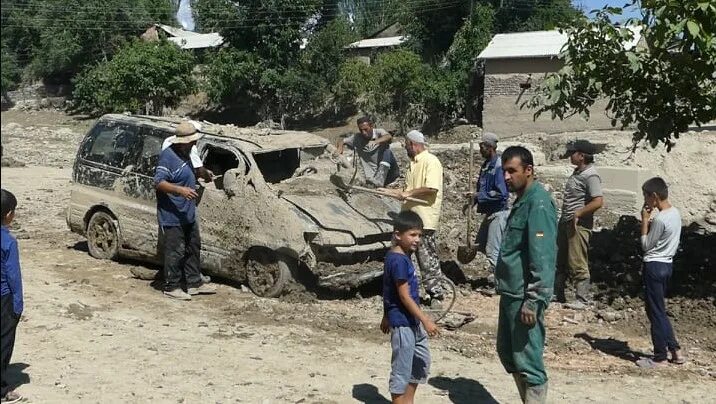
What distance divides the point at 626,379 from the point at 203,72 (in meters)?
38.5

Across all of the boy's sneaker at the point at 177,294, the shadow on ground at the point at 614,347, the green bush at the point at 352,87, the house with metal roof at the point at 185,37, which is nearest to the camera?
the shadow on ground at the point at 614,347

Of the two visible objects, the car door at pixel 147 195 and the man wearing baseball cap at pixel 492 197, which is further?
the car door at pixel 147 195

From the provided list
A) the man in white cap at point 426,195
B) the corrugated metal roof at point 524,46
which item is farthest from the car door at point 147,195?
the corrugated metal roof at point 524,46

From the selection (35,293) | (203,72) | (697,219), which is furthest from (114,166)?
(203,72)

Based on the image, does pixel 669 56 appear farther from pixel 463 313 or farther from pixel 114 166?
pixel 114 166

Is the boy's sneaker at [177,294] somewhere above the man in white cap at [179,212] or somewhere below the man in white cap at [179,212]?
below

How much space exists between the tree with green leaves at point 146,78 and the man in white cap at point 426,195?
32.2 meters

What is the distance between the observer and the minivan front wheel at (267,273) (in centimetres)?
779

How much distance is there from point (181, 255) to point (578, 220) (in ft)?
13.8

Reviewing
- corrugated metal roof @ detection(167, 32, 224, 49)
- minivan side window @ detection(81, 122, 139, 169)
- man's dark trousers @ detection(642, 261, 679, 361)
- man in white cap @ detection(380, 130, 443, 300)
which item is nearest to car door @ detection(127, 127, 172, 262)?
minivan side window @ detection(81, 122, 139, 169)

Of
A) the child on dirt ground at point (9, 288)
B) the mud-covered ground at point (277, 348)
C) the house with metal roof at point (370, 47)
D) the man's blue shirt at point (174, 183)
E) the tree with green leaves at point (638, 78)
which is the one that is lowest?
the mud-covered ground at point (277, 348)

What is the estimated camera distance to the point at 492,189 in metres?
8.47

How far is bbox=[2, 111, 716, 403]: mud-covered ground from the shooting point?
5.54 meters

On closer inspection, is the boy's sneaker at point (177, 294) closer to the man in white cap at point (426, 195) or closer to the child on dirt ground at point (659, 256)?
the man in white cap at point (426, 195)
